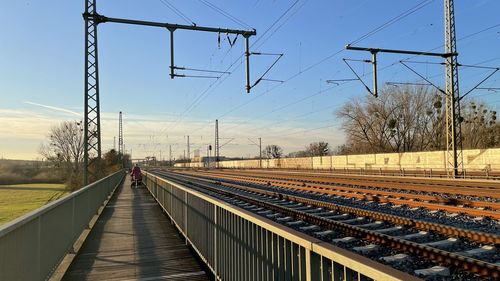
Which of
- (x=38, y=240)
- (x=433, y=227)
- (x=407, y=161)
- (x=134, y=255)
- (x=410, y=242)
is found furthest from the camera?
(x=407, y=161)

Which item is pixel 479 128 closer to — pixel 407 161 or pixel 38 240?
pixel 407 161

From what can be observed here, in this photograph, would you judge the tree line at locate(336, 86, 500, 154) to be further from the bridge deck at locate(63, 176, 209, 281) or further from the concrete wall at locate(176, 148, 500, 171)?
the bridge deck at locate(63, 176, 209, 281)

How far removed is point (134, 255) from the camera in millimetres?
8633

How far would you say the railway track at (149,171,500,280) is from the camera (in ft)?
20.9

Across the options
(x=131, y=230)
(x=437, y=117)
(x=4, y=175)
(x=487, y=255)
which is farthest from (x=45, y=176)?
(x=487, y=255)

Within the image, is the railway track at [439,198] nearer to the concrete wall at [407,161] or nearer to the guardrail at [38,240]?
the guardrail at [38,240]

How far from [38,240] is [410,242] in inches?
233

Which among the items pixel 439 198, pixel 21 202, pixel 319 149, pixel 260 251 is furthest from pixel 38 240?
pixel 319 149

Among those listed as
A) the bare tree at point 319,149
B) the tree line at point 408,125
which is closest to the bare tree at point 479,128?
the tree line at point 408,125

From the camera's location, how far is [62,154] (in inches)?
3014

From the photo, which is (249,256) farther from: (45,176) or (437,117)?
(45,176)

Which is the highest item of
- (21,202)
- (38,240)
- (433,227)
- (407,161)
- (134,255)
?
(407,161)

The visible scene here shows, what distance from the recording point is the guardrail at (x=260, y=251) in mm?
2834

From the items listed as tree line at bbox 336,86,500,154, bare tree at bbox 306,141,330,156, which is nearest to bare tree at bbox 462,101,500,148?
tree line at bbox 336,86,500,154
